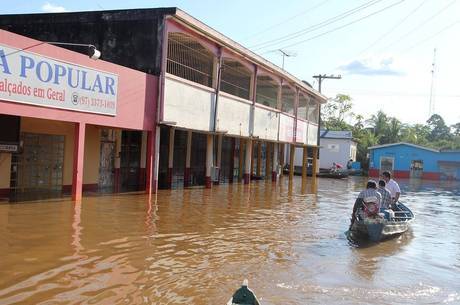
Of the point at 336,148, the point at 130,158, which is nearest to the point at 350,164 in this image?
the point at 336,148

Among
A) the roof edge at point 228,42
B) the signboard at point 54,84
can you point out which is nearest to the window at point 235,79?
the roof edge at point 228,42

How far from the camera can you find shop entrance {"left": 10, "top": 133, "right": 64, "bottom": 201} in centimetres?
1791

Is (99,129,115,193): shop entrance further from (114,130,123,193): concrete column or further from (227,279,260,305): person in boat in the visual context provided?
(227,279,260,305): person in boat

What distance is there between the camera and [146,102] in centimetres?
1923

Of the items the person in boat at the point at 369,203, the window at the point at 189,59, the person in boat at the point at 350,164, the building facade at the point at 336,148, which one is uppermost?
the window at the point at 189,59

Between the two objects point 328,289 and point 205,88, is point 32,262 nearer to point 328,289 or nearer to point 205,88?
point 328,289

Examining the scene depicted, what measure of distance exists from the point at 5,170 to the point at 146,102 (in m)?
5.38

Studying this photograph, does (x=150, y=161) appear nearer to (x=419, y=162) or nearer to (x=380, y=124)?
(x=419, y=162)

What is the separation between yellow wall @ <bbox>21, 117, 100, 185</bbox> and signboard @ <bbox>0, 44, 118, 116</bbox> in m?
2.81

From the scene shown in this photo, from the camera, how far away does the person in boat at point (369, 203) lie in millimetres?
13305

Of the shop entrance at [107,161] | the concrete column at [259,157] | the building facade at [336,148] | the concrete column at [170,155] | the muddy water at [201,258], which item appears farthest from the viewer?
the building facade at [336,148]

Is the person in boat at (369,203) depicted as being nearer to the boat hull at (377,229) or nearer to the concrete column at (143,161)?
the boat hull at (377,229)

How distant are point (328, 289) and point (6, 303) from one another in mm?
4794

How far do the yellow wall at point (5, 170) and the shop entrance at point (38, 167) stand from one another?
0.40 meters
